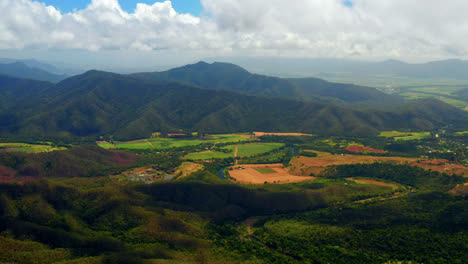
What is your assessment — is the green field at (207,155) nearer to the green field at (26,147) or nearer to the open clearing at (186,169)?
the open clearing at (186,169)

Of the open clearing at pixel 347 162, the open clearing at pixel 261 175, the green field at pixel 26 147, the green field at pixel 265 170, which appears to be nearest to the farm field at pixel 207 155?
the open clearing at pixel 261 175

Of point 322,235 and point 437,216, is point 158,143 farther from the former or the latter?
point 437,216

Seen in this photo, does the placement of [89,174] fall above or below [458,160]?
below

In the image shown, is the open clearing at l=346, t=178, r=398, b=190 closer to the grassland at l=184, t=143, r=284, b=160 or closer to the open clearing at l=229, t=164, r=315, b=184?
the open clearing at l=229, t=164, r=315, b=184

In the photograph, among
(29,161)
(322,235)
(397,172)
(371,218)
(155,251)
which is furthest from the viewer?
(397,172)

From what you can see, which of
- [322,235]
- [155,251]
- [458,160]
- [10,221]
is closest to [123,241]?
[155,251]

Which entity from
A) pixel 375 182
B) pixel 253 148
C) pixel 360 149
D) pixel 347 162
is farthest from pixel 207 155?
pixel 360 149
